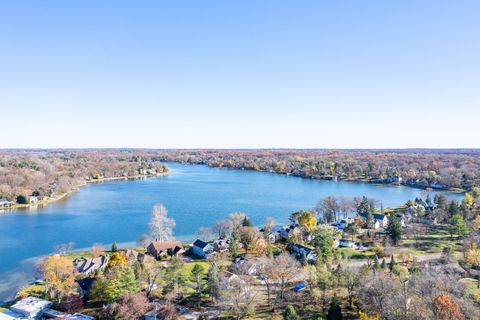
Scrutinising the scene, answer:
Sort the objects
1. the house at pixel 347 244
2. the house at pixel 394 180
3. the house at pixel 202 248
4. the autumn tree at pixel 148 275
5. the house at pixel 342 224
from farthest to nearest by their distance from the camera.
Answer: the house at pixel 394 180, the house at pixel 342 224, the house at pixel 347 244, the house at pixel 202 248, the autumn tree at pixel 148 275

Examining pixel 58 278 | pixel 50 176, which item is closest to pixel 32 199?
pixel 50 176

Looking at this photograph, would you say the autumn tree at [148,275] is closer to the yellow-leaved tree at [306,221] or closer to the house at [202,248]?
the house at [202,248]

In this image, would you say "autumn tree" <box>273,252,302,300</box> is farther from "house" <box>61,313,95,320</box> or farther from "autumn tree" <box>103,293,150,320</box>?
"house" <box>61,313,95,320</box>

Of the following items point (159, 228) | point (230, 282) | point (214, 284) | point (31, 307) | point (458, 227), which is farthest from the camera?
point (159, 228)

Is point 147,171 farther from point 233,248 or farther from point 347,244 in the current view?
point 347,244

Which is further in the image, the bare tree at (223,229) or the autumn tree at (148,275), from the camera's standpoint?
the bare tree at (223,229)

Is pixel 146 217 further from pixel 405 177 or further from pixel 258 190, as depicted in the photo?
pixel 405 177

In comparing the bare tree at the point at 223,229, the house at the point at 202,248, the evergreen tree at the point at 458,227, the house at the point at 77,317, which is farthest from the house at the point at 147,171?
the house at the point at 77,317
